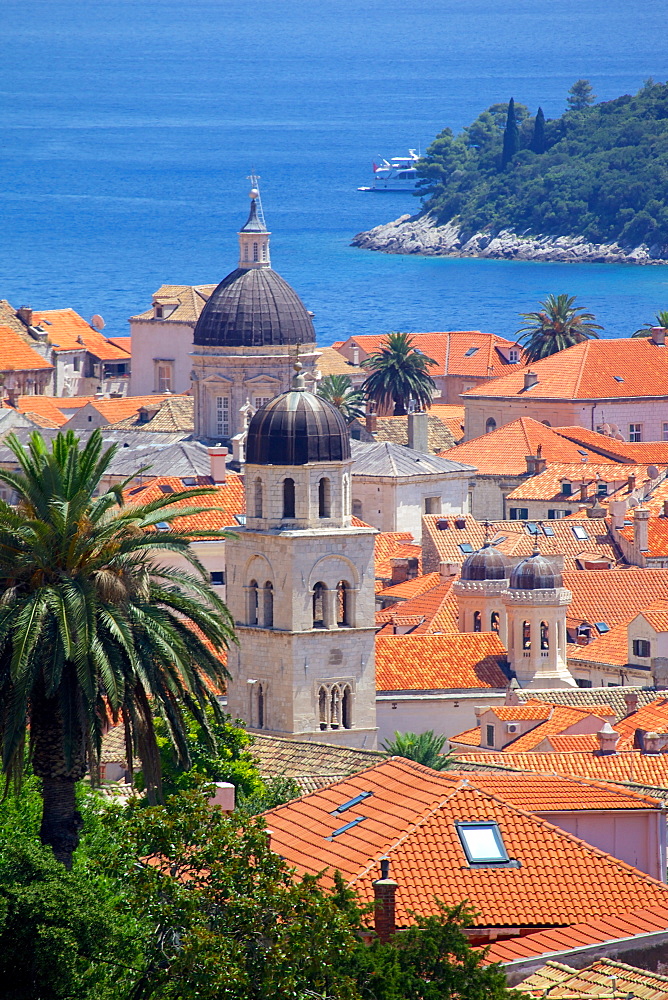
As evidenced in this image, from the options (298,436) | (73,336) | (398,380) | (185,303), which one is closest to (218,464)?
(298,436)

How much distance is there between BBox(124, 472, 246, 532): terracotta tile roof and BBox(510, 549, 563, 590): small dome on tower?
7916 mm

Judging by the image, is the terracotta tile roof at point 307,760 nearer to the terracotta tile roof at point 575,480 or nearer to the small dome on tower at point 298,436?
the small dome on tower at point 298,436

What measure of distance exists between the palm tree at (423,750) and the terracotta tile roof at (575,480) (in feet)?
171

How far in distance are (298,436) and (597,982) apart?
102 feet

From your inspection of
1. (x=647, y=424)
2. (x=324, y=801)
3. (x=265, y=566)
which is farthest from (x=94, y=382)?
(x=324, y=801)

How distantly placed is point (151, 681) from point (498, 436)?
294ft

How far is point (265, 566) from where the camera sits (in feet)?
222

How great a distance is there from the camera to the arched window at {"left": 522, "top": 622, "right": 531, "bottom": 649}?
7925cm

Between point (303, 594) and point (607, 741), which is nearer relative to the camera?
point (607, 741)

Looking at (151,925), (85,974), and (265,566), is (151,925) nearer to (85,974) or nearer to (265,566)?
(85,974)

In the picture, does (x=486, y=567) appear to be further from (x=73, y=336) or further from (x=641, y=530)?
(x=73, y=336)

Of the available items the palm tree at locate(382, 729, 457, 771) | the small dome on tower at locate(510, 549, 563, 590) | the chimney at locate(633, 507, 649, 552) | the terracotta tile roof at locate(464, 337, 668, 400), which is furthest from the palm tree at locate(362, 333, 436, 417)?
the palm tree at locate(382, 729, 457, 771)

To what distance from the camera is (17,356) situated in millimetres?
160875

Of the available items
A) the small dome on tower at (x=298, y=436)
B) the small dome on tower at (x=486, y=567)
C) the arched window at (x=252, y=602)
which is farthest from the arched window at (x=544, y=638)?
the arched window at (x=252, y=602)
